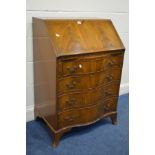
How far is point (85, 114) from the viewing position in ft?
7.64

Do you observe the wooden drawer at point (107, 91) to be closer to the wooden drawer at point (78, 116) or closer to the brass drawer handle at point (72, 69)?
the wooden drawer at point (78, 116)

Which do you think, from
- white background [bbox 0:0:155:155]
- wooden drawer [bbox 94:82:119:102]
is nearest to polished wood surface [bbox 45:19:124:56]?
wooden drawer [bbox 94:82:119:102]

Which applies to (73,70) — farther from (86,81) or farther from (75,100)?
(75,100)

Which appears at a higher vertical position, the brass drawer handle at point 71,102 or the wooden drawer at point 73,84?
the wooden drawer at point 73,84

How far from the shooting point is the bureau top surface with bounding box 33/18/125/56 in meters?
2.04

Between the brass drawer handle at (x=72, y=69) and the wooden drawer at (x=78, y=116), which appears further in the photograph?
the wooden drawer at (x=78, y=116)

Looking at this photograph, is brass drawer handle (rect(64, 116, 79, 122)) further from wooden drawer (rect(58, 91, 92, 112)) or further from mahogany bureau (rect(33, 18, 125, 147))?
wooden drawer (rect(58, 91, 92, 112))

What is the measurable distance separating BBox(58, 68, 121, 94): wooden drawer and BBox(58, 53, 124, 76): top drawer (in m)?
0.05

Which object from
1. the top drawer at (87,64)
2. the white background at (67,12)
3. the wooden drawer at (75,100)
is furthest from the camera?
the white background at (67,12)
